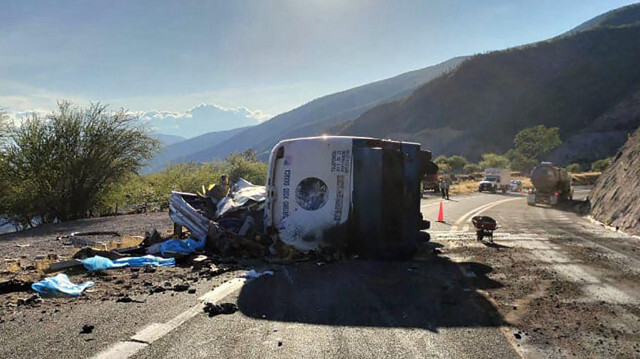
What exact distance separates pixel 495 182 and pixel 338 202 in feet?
146

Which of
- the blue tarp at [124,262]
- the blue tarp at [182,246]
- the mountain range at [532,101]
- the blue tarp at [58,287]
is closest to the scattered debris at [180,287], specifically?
the blue tarp at [58,287]

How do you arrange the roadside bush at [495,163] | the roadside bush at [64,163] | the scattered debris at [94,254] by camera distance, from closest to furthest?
1. the scattered debris at [94,254]
2. the roadside bush at [64,163]
3. the roadside bush at [495,163]

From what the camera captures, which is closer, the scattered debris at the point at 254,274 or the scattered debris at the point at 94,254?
the scattered debris at the point at 254,274

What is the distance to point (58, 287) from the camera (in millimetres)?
5281

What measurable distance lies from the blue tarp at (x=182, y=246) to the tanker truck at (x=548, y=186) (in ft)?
Answer: 79.5

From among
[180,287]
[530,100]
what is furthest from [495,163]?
[180,287]

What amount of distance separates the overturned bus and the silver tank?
896 inches

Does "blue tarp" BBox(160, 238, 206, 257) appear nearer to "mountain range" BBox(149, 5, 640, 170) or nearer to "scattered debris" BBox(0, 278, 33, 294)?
"scattered debris" BBox(0, 278, 33, 294)

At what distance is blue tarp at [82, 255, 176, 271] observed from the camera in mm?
6527

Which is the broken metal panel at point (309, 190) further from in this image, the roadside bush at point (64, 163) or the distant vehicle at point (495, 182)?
the distant vehicle at point (495, 182)

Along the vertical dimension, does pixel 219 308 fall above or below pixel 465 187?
above

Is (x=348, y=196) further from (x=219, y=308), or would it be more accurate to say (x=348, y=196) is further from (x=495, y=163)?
(x=495, y=163)

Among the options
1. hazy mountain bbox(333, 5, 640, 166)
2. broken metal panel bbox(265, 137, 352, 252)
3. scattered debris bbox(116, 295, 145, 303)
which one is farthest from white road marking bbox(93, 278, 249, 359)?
hazy mountain bbox(333, 5, 640, 166)

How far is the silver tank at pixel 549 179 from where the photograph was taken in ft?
89.2
